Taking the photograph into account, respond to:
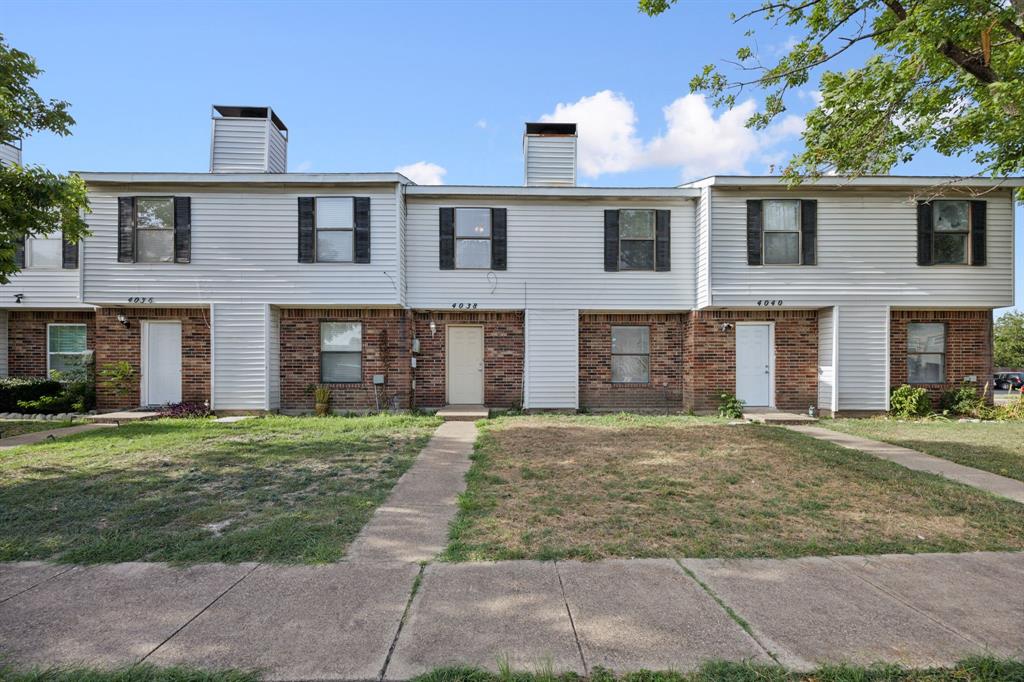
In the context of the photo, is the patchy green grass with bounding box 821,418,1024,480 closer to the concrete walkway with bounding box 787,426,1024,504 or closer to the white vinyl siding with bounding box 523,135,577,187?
the concrete walkway with bounding box 787,426,1024,504

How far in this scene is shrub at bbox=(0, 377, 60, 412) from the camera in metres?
11.2

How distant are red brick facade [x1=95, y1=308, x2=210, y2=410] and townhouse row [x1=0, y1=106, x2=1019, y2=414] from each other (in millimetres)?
46

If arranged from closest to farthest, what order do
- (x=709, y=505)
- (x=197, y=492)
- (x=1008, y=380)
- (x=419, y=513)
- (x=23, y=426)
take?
(x=419, y=513)
(x=709, y=505)
(x=197, y=492)
(x=23, y=426)
(x=1008, y=380)

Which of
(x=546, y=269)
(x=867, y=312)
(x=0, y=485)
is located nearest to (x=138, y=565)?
(x=0, y=485)

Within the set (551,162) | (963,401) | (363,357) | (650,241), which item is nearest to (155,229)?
(363,357)

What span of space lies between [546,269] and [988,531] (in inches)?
347

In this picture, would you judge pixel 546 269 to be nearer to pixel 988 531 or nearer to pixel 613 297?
pixel 613 297

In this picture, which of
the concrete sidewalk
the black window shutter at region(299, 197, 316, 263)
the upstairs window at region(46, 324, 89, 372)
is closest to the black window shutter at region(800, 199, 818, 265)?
the concrete sidewalk

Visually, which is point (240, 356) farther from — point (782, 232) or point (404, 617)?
point (782, 232)

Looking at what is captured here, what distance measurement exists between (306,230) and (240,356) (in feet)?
10.4

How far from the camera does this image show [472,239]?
11773 mm

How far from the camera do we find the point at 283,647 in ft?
8.50

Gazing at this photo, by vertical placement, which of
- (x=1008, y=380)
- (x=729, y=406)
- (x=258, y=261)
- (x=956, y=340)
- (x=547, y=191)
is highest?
(x=547, y=191)

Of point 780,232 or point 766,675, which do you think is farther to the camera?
point 780,232
